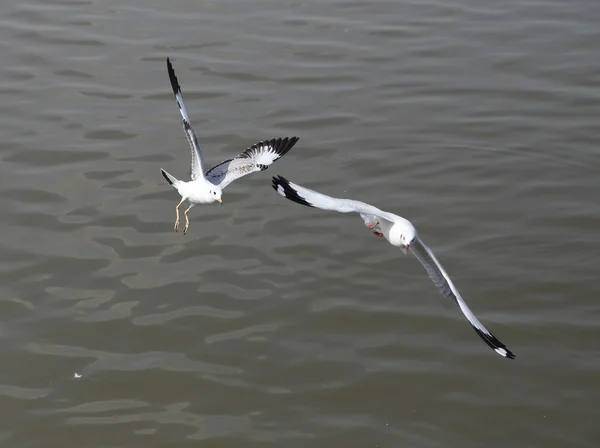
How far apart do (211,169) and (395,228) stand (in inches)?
80.5

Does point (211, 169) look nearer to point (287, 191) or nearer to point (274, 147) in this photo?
point (274, 147)

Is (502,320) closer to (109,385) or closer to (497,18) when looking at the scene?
(109,385)

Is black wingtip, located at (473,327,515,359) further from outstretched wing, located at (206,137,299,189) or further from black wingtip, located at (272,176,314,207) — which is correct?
outstretched wing, located at (206,137,299,189)

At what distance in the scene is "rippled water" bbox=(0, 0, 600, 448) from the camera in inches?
338

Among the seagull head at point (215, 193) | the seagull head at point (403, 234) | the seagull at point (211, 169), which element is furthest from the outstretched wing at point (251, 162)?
the seagull head at point (403, 234)

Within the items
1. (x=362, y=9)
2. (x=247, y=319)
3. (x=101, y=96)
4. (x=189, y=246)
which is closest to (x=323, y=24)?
(x=362, y=9)

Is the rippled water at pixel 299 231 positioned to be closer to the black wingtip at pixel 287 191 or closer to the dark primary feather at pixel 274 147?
the dark primary feather at pixel 274 147

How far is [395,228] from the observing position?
8.05m

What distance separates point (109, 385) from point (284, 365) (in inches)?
57.4

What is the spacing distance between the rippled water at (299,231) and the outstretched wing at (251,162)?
1.10 meters

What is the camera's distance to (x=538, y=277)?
1000cm

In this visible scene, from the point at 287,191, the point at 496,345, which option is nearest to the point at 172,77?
the point at 287,191

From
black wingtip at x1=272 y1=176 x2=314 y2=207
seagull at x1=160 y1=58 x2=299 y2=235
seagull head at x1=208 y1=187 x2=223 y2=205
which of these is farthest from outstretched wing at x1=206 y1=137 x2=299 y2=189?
black wingtip at x1=272 y1=176 x2=314 y2=207

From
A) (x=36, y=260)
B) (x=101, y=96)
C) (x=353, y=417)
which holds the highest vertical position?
(x=101, y=96)
